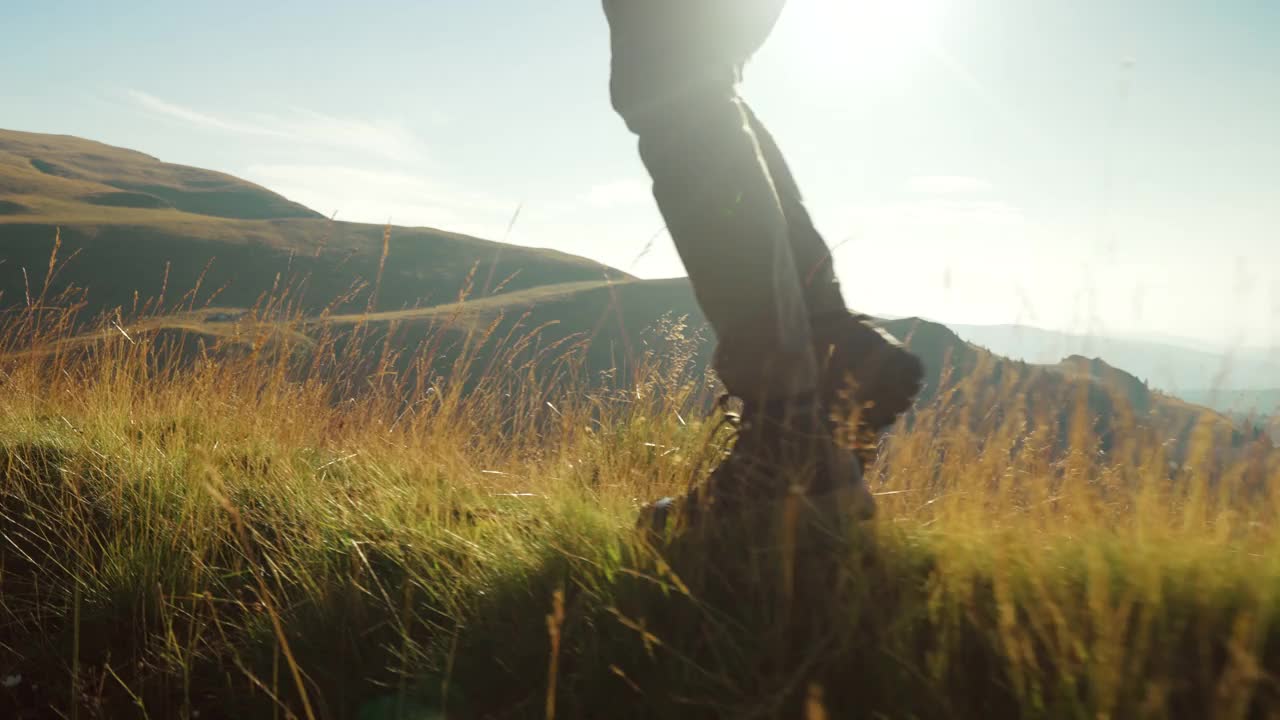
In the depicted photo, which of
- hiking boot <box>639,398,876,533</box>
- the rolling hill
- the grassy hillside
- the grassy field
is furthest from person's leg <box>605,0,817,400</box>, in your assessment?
the grassy hillside

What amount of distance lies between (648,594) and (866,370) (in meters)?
1.05

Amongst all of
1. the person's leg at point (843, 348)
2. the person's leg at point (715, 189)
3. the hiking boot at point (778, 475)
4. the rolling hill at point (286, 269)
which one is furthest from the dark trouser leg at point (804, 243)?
the rolling hill at point (286, 269)

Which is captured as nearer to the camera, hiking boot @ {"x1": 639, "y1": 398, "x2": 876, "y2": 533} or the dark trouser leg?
hiking boot @ {"x1": 639, "y1": 398, "x2": 876, "y2": 533}

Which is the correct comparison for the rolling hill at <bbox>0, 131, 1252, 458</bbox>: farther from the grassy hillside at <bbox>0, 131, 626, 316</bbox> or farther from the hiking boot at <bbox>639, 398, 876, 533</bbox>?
the hiking boot at <bbox>639, 398, 876, 533</bbox>

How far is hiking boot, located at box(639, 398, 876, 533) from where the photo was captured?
6.94ft

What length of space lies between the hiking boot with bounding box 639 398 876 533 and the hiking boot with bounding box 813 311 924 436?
15 cm

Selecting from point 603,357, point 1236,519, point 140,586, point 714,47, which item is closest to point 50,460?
point 140,586

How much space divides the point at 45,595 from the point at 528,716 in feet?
6.72

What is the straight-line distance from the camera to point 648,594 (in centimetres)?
193

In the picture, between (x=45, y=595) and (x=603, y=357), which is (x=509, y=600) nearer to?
(x=45, y=595)

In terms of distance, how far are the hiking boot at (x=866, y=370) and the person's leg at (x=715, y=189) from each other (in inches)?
8.1

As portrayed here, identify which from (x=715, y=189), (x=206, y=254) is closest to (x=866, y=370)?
(x=715, y=189)

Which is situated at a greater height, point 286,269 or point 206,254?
point 286,269

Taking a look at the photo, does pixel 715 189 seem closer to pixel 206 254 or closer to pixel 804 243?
pixel 804 243
